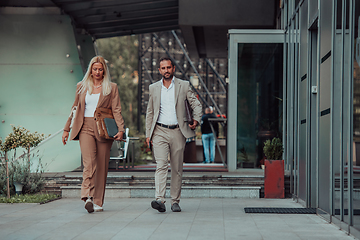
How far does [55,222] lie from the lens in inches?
193

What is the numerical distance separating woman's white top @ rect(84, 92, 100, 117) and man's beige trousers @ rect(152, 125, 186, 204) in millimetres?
773

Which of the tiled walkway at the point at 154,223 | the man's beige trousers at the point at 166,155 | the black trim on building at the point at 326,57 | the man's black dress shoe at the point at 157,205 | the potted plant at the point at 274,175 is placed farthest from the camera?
the potted plant at the point at 274,175

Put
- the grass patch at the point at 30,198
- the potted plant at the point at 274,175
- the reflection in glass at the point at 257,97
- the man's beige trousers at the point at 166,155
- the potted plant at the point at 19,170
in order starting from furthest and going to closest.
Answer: the reflection in glass at the point at 257,97, the potted plant at the point at 274,175, the potted plant at the point at 19,170, the grass patch at the point at 30,198, the man's beige trousers at the point at 166,155

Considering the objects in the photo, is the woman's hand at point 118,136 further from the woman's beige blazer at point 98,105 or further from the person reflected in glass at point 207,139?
the person reflected in glass at point 207,139

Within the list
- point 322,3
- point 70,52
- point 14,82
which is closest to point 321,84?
point 322,3

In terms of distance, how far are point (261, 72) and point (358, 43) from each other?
17.8 feet

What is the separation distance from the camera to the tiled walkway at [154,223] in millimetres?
4141

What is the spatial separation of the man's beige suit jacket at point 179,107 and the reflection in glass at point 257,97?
11.9 feet

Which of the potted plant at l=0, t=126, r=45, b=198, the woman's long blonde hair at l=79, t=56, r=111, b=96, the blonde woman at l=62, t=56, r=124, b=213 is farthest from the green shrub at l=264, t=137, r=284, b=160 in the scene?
the potted plant at l=0, t=126, r=45, b=198

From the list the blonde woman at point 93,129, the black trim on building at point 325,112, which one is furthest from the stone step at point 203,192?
the black trim on building at point 325,112

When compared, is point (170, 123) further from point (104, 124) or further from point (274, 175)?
point (274, 175)

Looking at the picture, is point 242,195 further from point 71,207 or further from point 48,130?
point 48,130

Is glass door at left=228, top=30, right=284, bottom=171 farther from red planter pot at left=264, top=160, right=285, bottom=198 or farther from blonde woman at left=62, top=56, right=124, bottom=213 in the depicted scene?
blonde woman at left=62, top=56, right=124, bottom=213

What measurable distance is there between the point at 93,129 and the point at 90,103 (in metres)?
0.31
